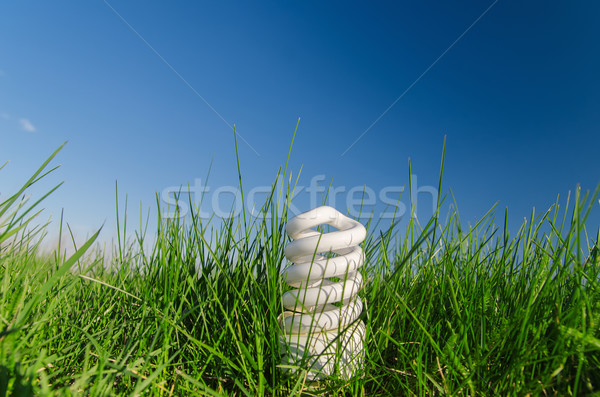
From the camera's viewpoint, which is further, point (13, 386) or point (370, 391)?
point (370, 391)

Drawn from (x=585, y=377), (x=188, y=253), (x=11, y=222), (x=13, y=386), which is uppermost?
(x=188, y=253)

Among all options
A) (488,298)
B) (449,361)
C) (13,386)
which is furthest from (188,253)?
(488,298)

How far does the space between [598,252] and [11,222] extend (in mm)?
1834

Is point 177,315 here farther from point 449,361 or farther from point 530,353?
point 530,353

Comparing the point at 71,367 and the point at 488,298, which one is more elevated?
the point at 488,298

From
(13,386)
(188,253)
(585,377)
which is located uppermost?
(188,253)

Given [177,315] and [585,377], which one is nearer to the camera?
[585,377]

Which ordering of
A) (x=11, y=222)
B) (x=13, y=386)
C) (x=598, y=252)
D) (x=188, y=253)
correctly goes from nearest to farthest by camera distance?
(x=13, y=386), (x=11, y=222), (x=598, y=252), (x=188, y=253)

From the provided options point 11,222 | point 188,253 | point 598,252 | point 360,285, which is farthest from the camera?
point 188,253

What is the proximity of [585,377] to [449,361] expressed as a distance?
33cm

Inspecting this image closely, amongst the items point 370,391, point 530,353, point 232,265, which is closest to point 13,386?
point 232,265

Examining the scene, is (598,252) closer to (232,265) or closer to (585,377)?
(585,377)

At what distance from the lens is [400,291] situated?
1.79 metres

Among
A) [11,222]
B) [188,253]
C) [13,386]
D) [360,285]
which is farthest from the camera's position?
[188,253]
